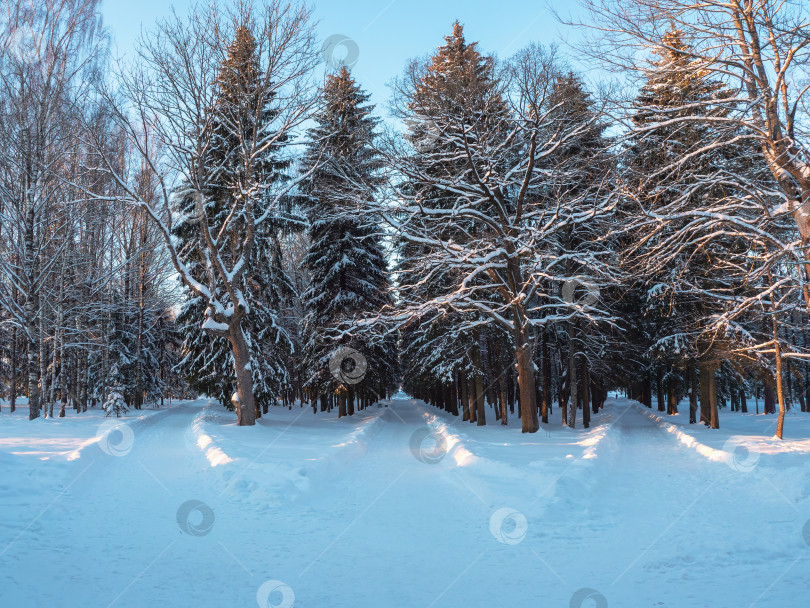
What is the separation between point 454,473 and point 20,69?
70.4 ft

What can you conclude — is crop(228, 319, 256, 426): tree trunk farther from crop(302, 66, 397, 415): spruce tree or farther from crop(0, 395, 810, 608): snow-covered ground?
crop(302, 66, 397, 415): spruce tree

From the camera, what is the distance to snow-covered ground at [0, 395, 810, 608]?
4.65 metres

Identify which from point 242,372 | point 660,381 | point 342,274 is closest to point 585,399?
point 660,381

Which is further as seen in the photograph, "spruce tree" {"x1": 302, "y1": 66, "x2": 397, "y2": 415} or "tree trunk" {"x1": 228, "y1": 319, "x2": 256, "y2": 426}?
"spruce tree" {"x1": 302, "y1": 66, "x2": 397, "y2": 415}

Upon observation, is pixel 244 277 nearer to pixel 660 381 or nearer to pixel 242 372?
pixel 242 372

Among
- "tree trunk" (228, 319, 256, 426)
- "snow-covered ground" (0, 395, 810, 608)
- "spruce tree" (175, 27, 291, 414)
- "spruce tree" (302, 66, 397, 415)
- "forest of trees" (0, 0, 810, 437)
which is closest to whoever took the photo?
"snow-covered ground" (0, 395, 810, 608)

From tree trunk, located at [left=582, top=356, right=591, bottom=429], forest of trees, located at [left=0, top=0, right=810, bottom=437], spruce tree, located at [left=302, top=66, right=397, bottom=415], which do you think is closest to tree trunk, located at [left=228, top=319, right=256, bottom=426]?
forest of trees, located at [left=0, top=0, right=810, bottom=437]

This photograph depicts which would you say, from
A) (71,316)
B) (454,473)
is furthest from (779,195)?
(71,316)

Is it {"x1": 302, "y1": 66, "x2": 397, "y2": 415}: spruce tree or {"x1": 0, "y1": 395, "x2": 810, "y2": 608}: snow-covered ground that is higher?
{"x1": 302, "y1": 66, "x2": 397, "y2": 415}: spruce tree

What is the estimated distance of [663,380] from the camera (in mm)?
30094

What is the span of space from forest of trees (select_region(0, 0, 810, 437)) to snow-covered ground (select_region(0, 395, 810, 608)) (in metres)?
4.71

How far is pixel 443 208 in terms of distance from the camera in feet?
72.4

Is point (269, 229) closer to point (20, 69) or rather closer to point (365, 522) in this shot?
point (20, 69)

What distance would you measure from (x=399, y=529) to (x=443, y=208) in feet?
55.8
